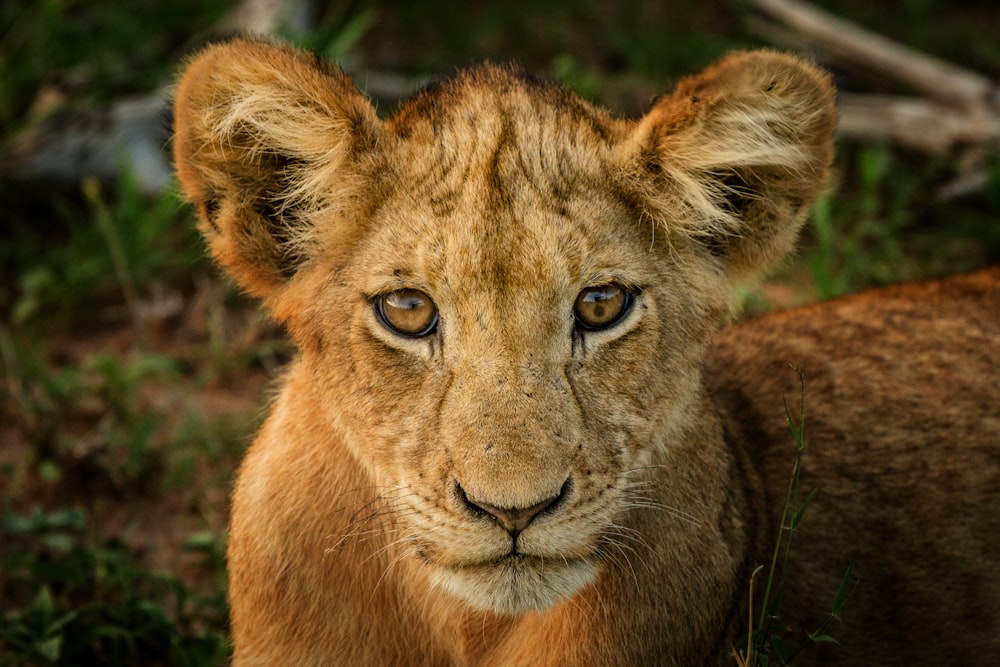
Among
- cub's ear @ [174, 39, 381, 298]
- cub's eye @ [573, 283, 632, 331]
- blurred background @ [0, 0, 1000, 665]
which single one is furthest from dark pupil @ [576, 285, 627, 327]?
blurred background @ [0, 0, 1000, 665]

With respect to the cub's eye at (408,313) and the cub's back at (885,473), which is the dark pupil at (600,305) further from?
the cub's back at (885,473)

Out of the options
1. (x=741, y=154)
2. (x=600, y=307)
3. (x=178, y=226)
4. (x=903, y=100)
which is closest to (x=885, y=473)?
(x=741, y=154)

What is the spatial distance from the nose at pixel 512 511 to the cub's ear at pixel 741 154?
2.60 ft

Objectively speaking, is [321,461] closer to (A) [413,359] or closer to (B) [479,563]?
(A) [413,359]

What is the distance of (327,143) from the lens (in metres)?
2.71

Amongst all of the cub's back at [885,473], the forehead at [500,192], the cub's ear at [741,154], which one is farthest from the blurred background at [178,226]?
the cub's back at [885,473]

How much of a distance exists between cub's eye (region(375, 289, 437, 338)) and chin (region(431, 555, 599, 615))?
484 millimetres

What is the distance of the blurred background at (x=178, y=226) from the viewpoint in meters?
3.98

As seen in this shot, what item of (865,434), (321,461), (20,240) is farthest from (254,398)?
(865,434)

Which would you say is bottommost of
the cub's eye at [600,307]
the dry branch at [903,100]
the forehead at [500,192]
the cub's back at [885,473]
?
the cub's back at [885,473]

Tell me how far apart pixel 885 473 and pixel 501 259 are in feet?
5.14

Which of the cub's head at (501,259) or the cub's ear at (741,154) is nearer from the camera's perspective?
the cub's head at (501,259)

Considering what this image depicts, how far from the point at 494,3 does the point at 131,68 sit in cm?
243

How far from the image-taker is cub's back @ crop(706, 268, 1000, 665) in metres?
3.39
